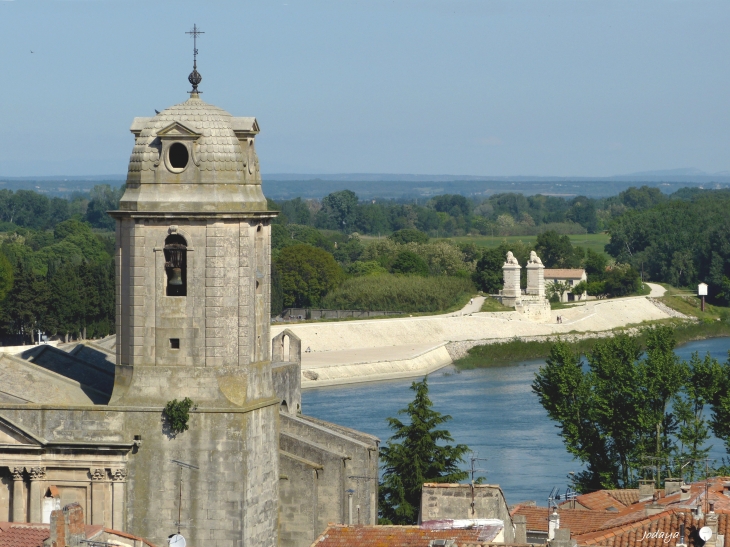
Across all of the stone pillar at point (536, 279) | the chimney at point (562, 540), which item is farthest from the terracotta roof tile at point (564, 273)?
the chimney at point (562, 540)

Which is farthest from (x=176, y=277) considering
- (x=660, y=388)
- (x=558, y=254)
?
(x=558, y=254)

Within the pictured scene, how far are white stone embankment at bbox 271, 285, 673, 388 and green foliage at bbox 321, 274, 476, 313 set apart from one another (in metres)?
3.44

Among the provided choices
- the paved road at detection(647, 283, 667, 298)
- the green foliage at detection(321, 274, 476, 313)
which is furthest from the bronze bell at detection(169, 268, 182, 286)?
the paved road at detection(647, 283, 667, 298)

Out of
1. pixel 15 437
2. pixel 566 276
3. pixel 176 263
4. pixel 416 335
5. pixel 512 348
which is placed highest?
pixel 176 263

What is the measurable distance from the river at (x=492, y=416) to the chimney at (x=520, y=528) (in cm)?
1176

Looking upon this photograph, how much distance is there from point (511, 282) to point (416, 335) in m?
12.0

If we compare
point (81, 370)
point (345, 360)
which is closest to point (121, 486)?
point (81, 370)

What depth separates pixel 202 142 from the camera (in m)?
22.1

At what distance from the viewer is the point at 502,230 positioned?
617ft

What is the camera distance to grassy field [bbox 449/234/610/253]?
15850 cm

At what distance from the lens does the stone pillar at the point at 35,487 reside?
2162 cm

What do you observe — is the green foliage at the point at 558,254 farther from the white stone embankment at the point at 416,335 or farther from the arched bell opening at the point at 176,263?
the arched bell opening at the point at 176,263

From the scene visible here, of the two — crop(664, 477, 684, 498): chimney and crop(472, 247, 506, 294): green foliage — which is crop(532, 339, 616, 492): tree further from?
crop(472, 247, 506, 294): green foliage

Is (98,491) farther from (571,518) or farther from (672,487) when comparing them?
(672,487)
